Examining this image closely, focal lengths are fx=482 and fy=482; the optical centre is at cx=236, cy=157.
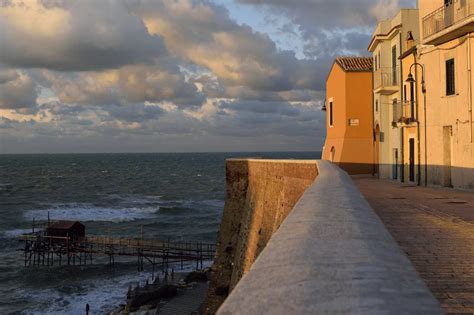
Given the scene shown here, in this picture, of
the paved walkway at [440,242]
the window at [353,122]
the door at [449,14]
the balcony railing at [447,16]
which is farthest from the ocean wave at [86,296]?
the door at [449,14]

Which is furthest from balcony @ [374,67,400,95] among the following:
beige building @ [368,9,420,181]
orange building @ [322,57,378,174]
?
orange building @ [322,57,378,174]

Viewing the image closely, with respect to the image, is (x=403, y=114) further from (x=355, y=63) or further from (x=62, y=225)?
(x=62, y=225)

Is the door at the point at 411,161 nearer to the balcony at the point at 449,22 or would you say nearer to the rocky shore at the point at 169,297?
the balcony at the point at 449,22

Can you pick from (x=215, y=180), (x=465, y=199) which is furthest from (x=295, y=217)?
(x=215, y=180)

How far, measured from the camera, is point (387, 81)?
85.5ft

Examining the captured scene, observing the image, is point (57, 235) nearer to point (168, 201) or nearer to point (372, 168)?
point (372, 168)

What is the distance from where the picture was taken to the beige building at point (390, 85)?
24.4 metres

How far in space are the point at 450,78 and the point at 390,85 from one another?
6.93 metres

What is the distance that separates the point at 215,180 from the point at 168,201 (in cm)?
3269

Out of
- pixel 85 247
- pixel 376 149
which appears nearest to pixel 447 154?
pixel 376 149

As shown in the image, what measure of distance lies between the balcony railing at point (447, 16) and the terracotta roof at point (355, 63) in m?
10.4

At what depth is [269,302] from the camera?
2.07 meters

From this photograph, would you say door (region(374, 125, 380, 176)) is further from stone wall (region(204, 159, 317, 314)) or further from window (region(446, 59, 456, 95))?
stone wall (region(204, 159, 317, 314))

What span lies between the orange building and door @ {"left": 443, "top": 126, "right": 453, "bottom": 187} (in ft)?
34.3
